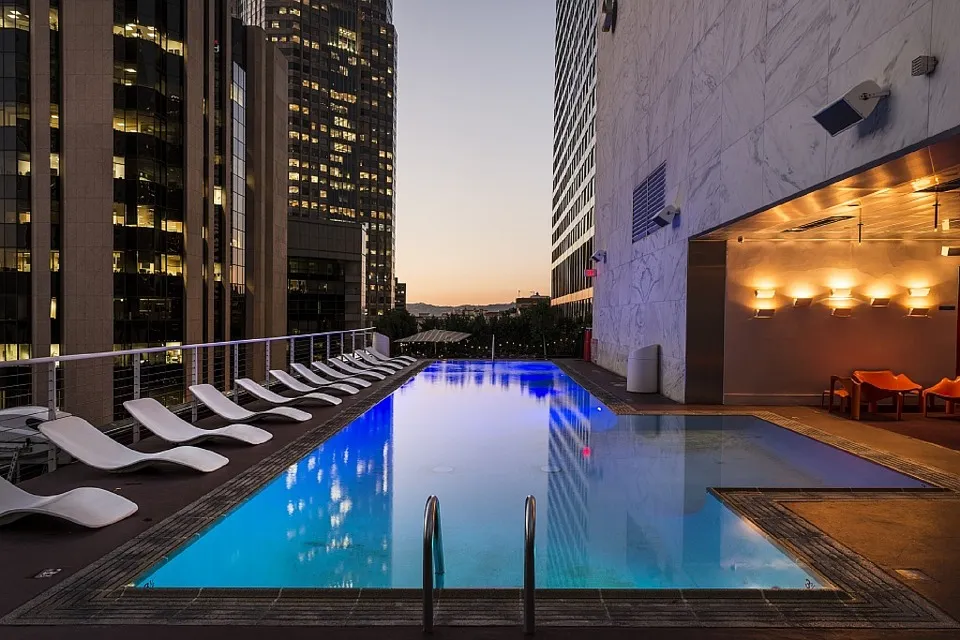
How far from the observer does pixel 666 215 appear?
34.4 ft

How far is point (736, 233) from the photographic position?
365 inches

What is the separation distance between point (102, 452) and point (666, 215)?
8.81 m

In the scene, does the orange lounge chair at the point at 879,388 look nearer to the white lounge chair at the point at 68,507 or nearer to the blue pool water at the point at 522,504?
the blue pool water at the point at 522,504

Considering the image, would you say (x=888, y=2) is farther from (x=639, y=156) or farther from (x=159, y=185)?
(x=159, y=185)

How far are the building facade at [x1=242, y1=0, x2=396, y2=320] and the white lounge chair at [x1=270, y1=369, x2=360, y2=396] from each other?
320 ft

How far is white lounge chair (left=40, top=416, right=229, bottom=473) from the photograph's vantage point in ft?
16.3

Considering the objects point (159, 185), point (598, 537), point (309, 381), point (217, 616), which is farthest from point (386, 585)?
point (159, 185)

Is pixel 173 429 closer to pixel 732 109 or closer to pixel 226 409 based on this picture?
pixel 226 409

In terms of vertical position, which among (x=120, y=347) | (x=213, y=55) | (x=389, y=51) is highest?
(x=389, y=51)

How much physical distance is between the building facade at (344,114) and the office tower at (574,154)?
167ft

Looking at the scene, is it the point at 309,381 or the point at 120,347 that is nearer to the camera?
the point at 309,381

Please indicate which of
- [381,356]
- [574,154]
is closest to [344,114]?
[574,154]

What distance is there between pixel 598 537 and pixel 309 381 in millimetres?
8841

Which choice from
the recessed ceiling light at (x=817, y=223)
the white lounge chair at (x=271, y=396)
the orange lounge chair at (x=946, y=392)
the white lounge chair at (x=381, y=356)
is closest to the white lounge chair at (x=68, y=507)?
the white lounge chair at (x=271, y=396)
